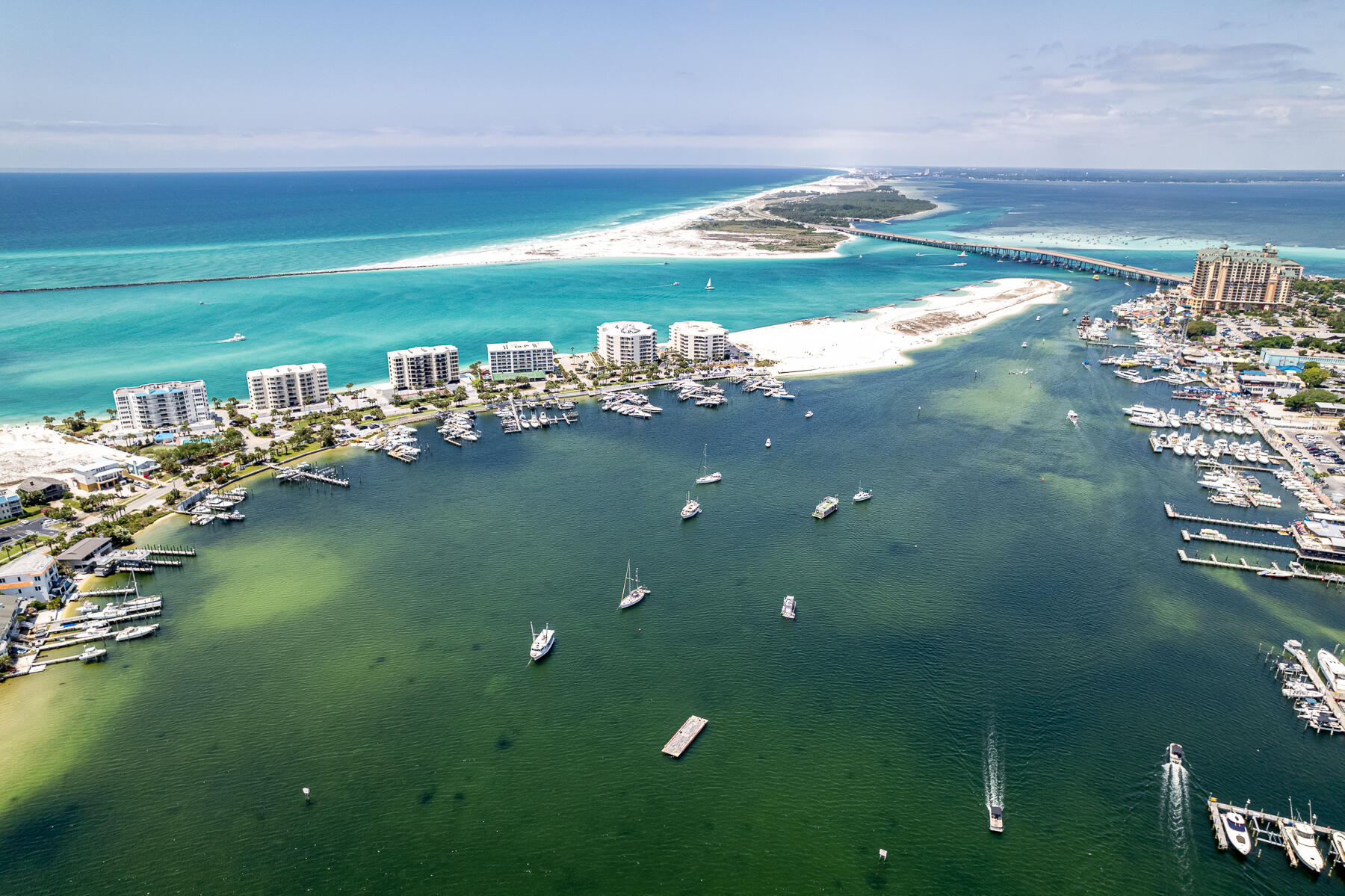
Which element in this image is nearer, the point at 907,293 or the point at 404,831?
the point at 404,831

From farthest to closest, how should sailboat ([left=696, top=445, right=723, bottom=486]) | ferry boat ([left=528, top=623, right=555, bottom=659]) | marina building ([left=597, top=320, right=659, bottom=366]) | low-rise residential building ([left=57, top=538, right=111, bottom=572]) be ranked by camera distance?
marina building ([left=597, top=320, right=659, bottom=366]), sailboat ([left=696, top=445, right=723, bottom=486]), low-rise residential building ([left=57, top=538, right=111, bottom=572]), ferry boat ([left=528, top=623, right=555, bottom=659])

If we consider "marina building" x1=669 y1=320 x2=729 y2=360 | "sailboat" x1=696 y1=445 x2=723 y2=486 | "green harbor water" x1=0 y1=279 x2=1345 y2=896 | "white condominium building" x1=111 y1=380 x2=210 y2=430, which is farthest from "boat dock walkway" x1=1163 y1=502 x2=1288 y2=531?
"white condominium building" x1=111 y1=380 x2=210 y2=430

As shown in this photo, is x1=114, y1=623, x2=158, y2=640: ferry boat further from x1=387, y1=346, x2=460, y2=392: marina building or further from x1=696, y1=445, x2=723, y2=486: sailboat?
x1=387, y1=346, x2=460, y2=392: marina building

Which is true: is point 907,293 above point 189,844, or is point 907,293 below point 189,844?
above

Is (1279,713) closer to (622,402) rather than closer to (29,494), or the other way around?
(622,402)

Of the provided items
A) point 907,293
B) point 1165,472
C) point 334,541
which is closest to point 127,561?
point 334,541

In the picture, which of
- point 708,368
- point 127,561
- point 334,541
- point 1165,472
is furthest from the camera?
point 708,368
